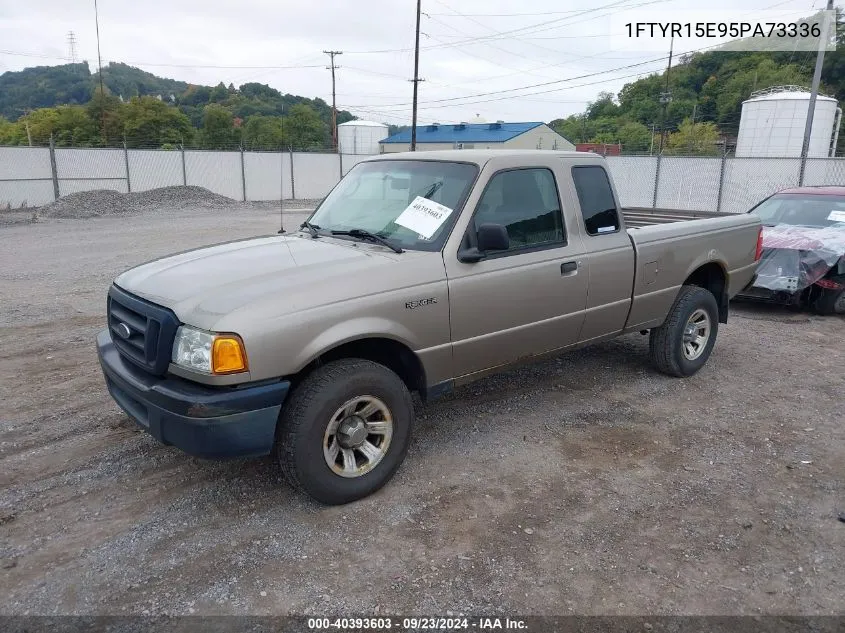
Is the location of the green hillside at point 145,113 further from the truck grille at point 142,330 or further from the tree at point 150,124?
the truck grille at point 142,330

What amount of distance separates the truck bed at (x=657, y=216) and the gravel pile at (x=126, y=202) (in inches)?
836

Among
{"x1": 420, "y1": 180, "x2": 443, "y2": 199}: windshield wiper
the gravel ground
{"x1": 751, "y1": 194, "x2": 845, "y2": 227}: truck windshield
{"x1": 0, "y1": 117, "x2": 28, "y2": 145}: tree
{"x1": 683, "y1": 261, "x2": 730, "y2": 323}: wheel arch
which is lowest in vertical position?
the gravel ground

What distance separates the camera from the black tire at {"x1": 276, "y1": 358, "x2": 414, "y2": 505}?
3355 millimetres

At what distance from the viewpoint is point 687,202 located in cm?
2334

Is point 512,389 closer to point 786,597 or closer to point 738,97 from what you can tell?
point 786,597

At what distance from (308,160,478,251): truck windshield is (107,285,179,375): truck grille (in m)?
1.44

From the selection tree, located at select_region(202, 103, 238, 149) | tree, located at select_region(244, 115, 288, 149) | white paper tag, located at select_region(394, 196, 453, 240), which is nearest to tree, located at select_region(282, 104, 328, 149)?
tree, located at select_region(244, 115, 288, 149)

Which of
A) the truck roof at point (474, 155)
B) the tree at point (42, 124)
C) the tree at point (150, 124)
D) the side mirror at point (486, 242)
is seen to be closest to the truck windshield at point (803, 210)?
the truck roof at point (474, 155)

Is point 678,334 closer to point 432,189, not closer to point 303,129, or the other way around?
point 432,189

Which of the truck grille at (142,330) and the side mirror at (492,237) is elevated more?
the side mirror at (492,237)

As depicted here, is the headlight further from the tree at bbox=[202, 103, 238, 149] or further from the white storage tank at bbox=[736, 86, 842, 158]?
the tree at bbox=[202, 103, 238, 149]

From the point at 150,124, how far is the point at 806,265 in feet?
203

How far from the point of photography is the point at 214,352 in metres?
3.10

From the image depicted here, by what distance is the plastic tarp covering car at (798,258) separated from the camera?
794cm
